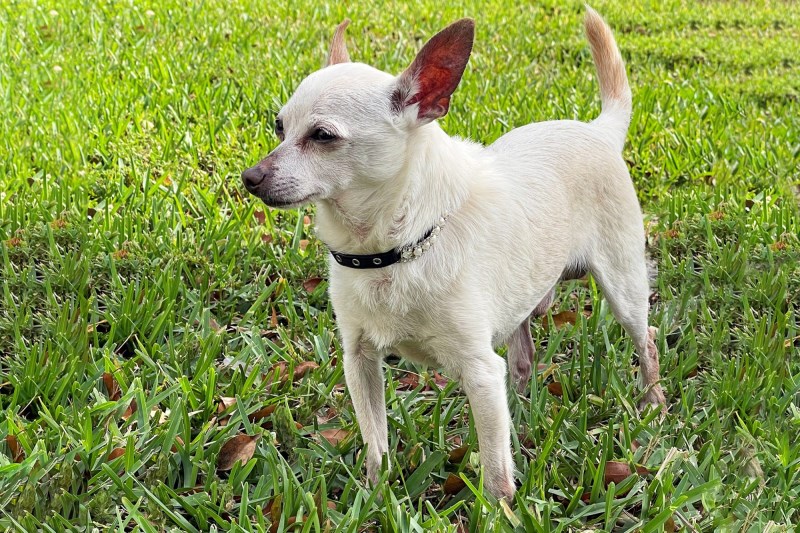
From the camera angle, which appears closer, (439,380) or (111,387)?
(111,387)

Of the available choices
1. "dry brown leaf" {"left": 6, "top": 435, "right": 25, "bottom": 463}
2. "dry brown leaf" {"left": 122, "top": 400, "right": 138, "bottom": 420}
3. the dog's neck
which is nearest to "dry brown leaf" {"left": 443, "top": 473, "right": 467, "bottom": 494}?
the dog's neck

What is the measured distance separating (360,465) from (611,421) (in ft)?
2.83

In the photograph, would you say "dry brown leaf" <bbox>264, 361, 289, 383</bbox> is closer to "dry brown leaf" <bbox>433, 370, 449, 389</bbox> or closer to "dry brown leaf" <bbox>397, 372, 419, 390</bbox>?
"dry brown leaf" <bbox>397, 372, 419, 390</bbox>

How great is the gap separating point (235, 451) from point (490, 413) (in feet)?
2.88

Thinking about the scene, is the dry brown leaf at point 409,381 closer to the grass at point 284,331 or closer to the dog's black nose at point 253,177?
the grass at point 284,331

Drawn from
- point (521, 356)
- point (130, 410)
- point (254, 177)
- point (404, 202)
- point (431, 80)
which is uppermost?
point (431, 80)

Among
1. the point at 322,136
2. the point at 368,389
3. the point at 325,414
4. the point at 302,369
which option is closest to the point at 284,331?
the point at 302,369

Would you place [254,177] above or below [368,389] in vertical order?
above

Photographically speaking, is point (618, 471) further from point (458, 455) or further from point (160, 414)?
point (160, 414)

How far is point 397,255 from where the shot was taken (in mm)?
2518

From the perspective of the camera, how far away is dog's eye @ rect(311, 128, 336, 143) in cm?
240

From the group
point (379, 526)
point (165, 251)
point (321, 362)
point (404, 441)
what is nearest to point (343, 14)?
point (165, 251)

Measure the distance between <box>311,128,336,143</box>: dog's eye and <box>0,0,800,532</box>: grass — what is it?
39.4 inches

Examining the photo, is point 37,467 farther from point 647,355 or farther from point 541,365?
point 647,355
